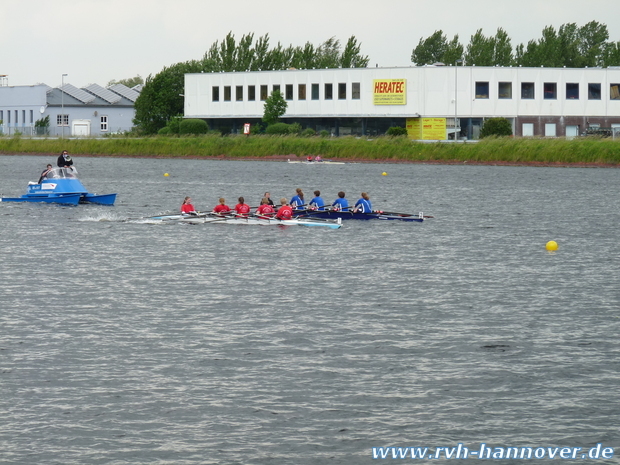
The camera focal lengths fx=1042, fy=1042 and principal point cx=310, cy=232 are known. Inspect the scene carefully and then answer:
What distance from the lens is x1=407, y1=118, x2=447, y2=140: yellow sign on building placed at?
110000 millimetres

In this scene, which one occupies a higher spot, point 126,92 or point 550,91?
point 126,92

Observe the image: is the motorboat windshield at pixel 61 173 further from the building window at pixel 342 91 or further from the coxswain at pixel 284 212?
the building window at pixel 342 91

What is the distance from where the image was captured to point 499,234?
139ft

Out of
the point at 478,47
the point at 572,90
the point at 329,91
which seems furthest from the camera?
the point at 478,47

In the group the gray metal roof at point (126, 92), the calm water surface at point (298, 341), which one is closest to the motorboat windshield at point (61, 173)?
the calm water surface at point (298, 341)

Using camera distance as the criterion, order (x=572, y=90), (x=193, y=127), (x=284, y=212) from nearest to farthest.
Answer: (x=284, y=212), (x=572, y=90), (x=193, y=127)

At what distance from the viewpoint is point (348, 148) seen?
10000 cm

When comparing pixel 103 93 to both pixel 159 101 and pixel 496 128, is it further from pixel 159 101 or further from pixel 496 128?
pixel 496 128

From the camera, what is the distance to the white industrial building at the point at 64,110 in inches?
6260

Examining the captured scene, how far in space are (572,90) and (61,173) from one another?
73006mm

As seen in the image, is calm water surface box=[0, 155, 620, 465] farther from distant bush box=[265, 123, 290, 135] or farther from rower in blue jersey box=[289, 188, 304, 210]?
distant bush box=[265, 123, 290, 135]

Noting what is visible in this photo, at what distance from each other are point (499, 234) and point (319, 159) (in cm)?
5303

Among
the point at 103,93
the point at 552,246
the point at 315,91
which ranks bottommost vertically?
the point at 552,246

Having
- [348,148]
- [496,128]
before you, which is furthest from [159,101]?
[496,128]
